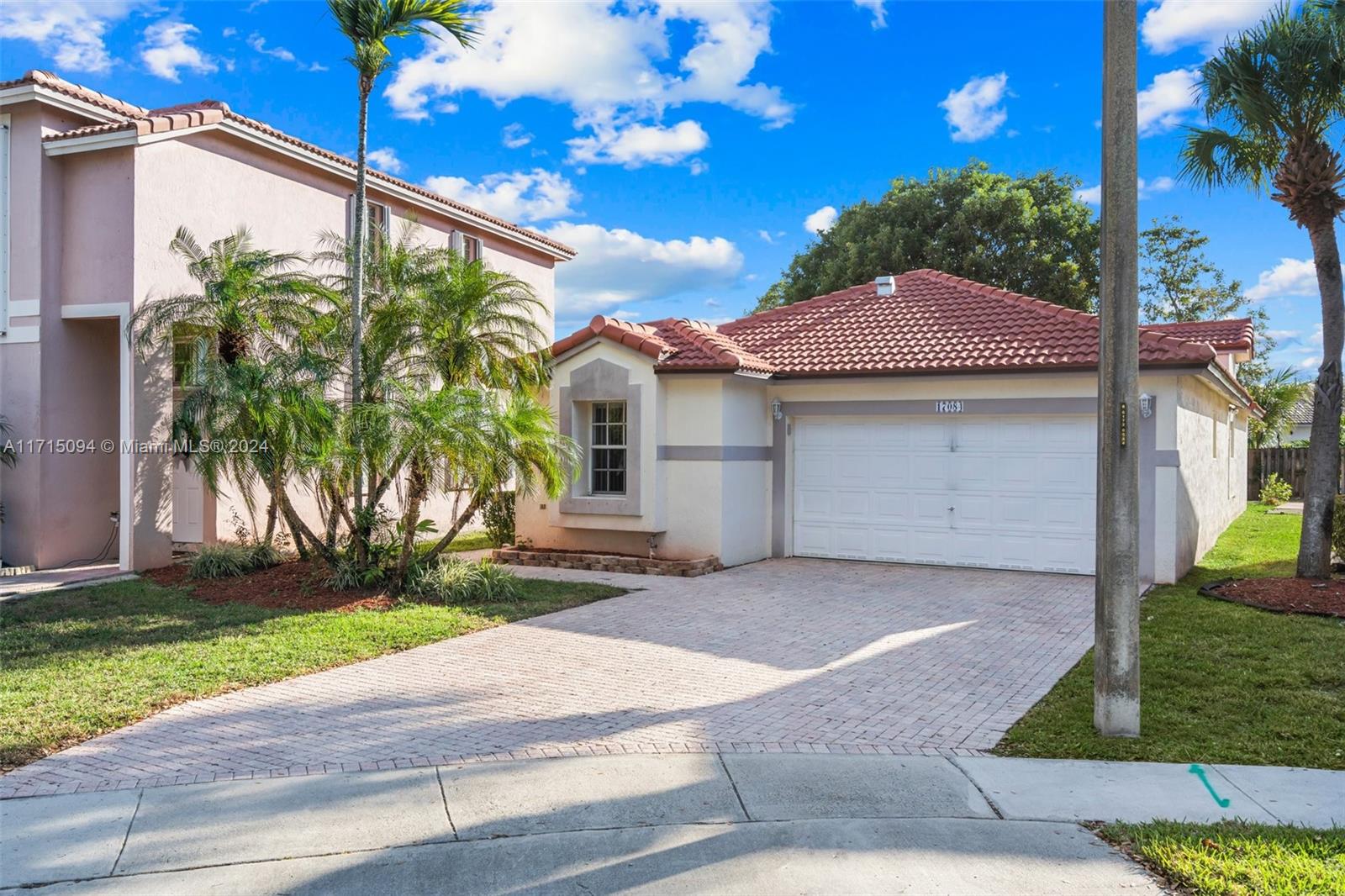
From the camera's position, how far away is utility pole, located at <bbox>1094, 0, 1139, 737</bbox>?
20.7 feet

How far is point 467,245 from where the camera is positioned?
20.9m

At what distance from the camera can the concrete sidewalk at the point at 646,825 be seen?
4.34 meters

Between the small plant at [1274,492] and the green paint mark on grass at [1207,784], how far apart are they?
2683 centimetres

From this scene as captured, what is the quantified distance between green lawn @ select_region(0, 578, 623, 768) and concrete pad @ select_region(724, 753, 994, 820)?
4.40 metres

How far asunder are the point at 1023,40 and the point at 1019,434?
5.50 m

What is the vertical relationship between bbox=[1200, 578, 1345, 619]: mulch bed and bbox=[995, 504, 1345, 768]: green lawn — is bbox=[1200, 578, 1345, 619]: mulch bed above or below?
above

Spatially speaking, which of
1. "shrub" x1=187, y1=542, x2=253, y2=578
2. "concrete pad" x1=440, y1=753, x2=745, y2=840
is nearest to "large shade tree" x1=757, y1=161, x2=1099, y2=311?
"shrub" x1=187, y1=542, x2=253, y2=578

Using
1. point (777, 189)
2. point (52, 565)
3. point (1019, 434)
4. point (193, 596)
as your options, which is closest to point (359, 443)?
point (193, 596)

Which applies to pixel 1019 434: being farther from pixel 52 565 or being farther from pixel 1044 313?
pixel 52 565

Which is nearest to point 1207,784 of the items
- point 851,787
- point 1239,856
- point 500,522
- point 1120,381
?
point 1239,856

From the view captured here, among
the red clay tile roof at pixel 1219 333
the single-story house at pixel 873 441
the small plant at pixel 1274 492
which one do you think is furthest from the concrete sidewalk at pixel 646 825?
the small plant at pixel 1274 492

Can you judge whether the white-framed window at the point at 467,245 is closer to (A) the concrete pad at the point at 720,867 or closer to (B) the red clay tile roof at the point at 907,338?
(B) the red clay tile roof at the point at 907,338

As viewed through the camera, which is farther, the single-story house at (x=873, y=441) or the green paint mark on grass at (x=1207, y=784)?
the single-story house at (x=873, y=441)

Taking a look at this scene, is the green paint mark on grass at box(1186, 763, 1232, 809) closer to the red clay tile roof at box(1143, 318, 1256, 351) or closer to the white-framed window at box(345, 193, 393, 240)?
the red clay tile roof at box(1143, 318, 1256, 351)
